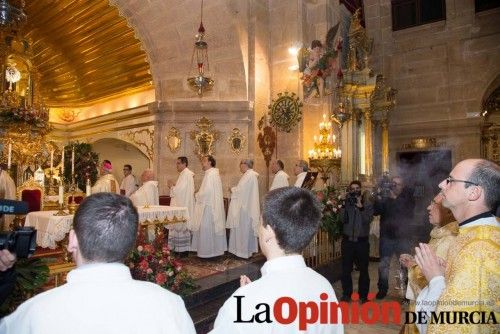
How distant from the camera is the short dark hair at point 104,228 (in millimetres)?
1183

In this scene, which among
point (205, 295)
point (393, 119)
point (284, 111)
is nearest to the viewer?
point (205, 295)

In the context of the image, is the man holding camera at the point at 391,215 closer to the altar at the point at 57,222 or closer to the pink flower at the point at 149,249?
the altar at the point at 57,222

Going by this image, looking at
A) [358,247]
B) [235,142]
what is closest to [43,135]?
[235,142]

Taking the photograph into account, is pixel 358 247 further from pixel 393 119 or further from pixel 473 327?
pixel 393 119

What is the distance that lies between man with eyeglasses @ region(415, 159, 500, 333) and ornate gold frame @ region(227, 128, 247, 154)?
6807mm

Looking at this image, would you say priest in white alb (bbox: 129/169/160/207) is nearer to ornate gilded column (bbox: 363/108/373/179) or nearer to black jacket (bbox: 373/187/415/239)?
black jacket (bbox: 373/187/415/239)

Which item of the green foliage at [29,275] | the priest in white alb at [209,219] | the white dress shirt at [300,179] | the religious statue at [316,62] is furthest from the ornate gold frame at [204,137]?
the green foliage at [29,275]

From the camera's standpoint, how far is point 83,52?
10.7 m

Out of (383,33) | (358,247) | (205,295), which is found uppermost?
(383,33)

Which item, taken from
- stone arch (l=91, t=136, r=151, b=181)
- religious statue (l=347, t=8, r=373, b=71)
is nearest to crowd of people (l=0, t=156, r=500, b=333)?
religious statue (l=347, t=8, r=373, b=71)

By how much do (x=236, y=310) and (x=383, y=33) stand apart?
12.6 m

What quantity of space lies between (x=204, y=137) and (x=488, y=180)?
23.9ft

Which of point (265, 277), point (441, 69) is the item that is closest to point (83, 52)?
point (441, 69)

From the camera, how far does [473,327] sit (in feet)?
4.98
